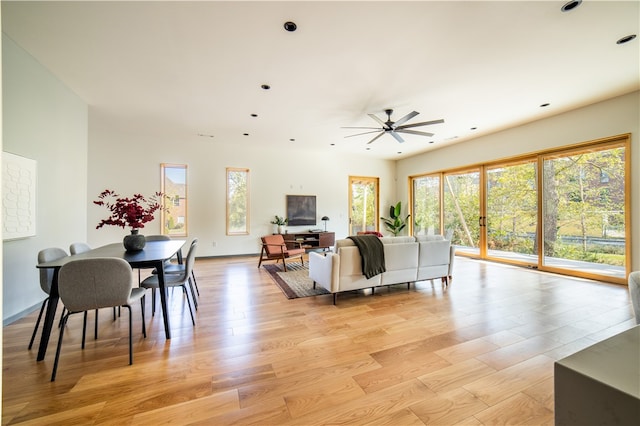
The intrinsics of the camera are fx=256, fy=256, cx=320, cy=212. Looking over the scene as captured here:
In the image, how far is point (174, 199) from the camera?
616cm

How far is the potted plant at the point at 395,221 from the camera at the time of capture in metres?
8.19

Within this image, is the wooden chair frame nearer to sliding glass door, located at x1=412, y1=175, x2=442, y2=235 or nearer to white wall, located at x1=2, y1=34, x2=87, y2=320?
white wall, located at x1=2, y1=34, x2=87, y2=320

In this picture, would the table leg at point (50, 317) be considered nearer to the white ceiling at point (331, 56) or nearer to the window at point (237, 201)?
the white ceiling at point (331, 56)

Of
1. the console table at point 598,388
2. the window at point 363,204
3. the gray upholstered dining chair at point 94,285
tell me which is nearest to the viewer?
the console table at point 598,388

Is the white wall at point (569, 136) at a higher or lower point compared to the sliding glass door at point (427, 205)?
higher

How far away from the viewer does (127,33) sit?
2543mm

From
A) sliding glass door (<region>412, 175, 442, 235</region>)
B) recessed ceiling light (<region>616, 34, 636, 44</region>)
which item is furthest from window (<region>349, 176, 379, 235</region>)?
recessed ceiling light (<region>616, 34, 636, 44</region>)

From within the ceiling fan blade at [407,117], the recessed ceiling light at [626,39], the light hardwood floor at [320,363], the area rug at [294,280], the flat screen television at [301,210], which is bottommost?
the light hardwood floor at [320,363]

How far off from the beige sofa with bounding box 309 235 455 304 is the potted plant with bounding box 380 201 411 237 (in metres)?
4.05

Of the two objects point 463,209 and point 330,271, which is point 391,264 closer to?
point 330,271

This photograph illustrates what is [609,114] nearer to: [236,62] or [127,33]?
[236,62]

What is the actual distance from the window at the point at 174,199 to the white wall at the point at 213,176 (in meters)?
0.13

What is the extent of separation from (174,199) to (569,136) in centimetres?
814

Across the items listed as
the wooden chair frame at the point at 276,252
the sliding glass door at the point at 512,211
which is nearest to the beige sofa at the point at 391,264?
the wooden chair frame at the point at 276,252
